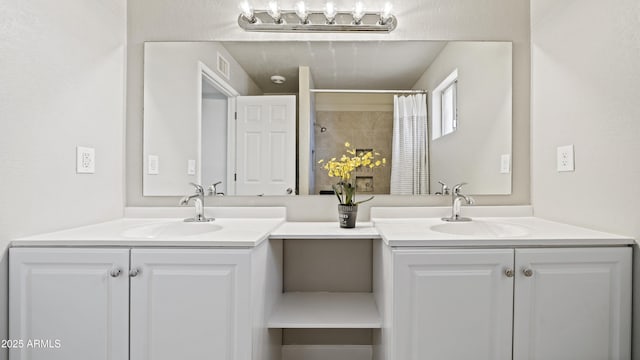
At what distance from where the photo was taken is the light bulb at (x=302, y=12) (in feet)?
5.68

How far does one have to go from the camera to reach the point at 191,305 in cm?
114

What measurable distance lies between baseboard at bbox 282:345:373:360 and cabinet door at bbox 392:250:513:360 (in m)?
0.69

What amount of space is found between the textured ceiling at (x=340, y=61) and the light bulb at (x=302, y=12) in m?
0.12

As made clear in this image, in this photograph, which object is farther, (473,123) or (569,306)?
(473,123)

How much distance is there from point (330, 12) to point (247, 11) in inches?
17.9

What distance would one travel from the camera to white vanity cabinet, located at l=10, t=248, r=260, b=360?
1138 mm

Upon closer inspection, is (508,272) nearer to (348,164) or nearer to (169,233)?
(348,164)

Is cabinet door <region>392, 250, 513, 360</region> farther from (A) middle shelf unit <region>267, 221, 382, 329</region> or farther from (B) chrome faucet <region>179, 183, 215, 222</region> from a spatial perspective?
(B) chrome faucet <region>179, 183, 215, 222</region>

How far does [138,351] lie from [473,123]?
6.26ft

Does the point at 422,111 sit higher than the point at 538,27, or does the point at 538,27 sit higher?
the point at 538,27

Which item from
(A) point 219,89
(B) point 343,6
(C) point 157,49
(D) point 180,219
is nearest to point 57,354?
(D) point 180,219

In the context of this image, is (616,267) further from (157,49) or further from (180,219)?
(157,49)

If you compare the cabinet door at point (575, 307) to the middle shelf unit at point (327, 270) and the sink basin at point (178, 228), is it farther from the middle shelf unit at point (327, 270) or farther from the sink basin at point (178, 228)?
the sink basin at point (178, 228)

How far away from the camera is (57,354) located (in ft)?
3.75
